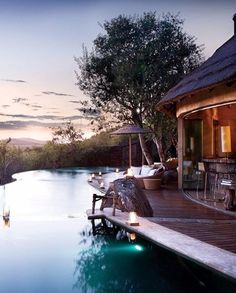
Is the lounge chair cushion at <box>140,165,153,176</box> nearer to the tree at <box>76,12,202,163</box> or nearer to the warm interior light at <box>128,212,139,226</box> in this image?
the tree at <box>76,12,202,163</box>

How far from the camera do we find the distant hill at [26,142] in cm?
2203

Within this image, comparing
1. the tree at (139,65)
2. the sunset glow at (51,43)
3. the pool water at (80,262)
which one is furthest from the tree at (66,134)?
the pool water at (80,262)

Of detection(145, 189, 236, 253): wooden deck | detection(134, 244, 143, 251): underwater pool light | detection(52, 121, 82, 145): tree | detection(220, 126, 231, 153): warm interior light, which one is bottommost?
detection(134, 244, 143, 251): underwater pool light

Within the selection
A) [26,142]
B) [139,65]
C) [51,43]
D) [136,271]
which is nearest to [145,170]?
[139,65]

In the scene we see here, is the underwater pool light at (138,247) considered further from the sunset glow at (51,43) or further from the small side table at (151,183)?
the sunset glow at (51,43)

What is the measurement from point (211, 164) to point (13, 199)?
15.5ft

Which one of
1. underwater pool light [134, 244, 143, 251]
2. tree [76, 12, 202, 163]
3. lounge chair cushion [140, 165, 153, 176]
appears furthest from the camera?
tree [76, 12, 202, 163]

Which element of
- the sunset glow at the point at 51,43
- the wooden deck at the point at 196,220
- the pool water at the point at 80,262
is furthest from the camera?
the sunset glow at the point at 51,43

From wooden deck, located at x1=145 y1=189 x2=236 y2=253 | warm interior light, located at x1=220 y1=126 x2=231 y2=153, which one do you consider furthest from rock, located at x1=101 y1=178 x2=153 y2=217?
warm interior light, located at x1=220 y1=126 x2=231 y2=153

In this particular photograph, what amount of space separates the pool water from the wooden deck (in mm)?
470

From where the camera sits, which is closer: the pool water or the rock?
the pool water

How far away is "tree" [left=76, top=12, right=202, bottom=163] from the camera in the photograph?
51.4 feet

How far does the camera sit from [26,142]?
75.0 ft

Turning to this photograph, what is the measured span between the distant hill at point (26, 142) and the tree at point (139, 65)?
20.8 feet
